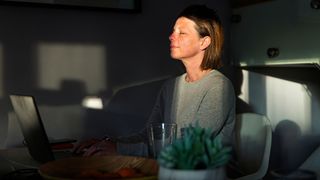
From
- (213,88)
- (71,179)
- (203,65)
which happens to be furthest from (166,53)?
(71,179)

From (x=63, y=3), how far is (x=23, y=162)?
0.92 m

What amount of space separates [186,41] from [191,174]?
1.04 meters

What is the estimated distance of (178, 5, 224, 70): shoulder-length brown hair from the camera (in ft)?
5.89

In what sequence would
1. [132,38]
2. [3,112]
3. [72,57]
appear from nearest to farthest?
[3,112]
[72,57]
[132,38]

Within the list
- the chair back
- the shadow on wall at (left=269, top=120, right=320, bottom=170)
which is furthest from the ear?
the shadow on wall at (left=269, top=120, right=320, bottom=170)

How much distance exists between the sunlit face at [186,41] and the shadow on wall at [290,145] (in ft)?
2.76

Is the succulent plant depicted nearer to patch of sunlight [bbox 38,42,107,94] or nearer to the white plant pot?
the white plant pot

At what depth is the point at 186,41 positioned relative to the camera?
5.90ft

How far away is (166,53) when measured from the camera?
2.49 metres

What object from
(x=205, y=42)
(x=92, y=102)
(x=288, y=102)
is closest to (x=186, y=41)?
(x=205, y=42)

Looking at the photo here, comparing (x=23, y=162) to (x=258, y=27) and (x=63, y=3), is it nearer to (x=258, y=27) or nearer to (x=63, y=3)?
(x=63, y=3)

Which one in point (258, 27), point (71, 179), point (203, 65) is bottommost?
point (71, 179)

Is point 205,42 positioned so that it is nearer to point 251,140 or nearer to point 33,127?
point 251,140

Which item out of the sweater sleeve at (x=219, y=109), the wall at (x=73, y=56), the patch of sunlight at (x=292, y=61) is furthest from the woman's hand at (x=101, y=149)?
the patch of sunlight at (x=292, y=61)
